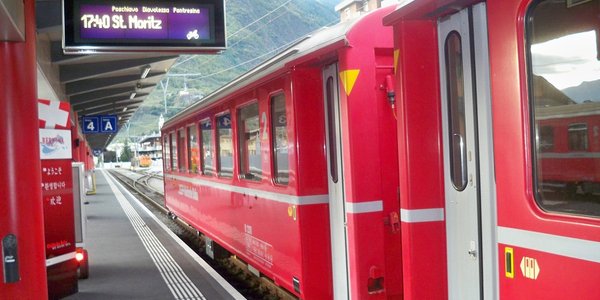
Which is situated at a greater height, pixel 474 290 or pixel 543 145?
pixel 543 145

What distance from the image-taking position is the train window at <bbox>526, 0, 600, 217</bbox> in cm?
240

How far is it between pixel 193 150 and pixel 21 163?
621cm

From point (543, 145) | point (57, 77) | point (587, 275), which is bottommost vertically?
point (587, 275)

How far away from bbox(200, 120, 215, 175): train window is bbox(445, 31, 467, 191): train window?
19.9 feet

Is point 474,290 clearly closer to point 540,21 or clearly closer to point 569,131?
point 569,131

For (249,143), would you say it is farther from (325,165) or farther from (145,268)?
(145,268)

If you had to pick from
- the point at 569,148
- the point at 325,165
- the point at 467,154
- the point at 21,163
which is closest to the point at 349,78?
the point at 325,165

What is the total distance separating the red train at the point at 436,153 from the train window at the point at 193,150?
4.59 metres

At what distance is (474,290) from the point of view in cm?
316

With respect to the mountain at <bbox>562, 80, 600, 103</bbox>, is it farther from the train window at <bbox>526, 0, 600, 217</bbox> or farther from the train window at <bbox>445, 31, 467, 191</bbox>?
the train window at <bbox>445, 31, 467, 191</bbox>

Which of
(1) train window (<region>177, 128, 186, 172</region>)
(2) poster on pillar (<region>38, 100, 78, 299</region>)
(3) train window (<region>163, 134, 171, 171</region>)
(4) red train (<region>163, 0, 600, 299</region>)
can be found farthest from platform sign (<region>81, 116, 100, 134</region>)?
(4) red train (<region>163, 0, 600, 299</region>)

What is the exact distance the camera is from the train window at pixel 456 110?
127 inches

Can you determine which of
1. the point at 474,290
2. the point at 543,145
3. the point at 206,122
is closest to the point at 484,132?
the point at 543,145

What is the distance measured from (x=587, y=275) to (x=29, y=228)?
13.5ft
